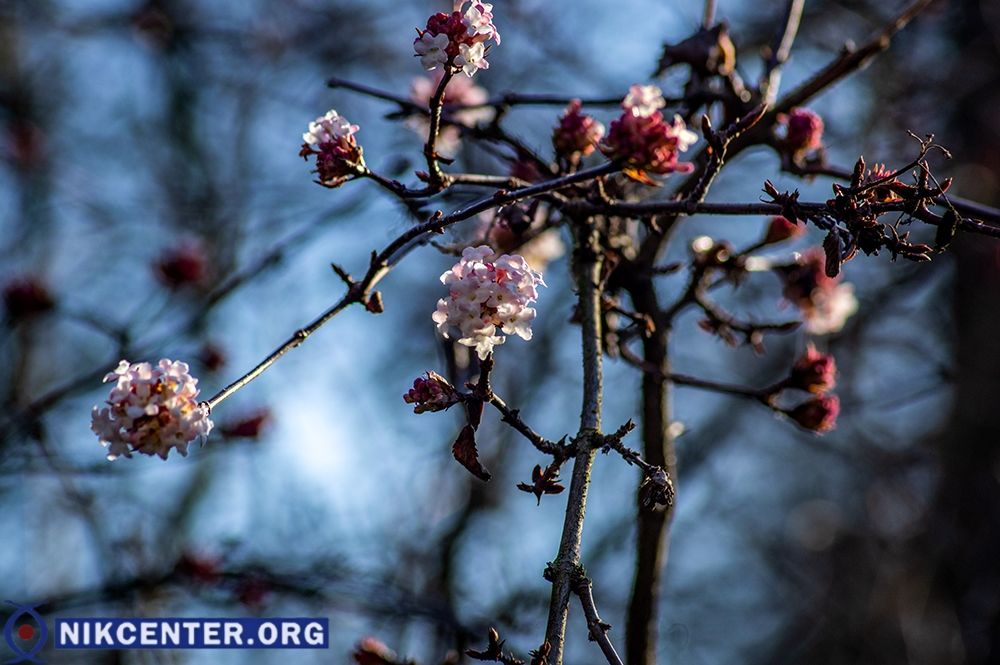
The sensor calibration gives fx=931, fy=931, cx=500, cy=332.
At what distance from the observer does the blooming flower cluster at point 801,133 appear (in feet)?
6.73

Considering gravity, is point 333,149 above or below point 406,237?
above

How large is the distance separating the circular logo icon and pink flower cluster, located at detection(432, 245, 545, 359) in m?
1.84

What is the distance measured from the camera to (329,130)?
1.59 metres

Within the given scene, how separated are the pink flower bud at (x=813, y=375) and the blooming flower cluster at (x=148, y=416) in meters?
1.35

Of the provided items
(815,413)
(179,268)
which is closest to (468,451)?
(815,413)

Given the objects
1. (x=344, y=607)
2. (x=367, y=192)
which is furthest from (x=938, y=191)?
(x=344, y=607)

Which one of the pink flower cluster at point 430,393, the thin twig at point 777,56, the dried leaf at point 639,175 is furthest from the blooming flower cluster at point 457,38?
the thin twig at point 777,56

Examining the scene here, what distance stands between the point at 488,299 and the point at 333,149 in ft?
1.28

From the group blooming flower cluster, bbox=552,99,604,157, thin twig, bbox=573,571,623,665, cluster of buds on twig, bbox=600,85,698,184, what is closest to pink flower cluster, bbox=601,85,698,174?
cluster of buds on twig, bbox=600,85,698,184

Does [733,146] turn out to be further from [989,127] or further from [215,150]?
[215,150]

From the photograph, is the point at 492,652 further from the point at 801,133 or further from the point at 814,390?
the point at 801,133

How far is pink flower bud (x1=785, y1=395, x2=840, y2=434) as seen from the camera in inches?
81.1

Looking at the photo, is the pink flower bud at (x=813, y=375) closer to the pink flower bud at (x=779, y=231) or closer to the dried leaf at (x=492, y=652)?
the pink flower bud at (x=779, y=231)

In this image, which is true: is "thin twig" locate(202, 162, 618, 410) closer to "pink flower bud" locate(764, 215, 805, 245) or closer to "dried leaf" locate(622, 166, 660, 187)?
"dried leaf" locate(622, 166, 660, 187)
